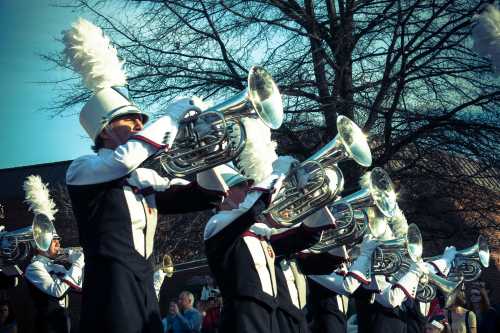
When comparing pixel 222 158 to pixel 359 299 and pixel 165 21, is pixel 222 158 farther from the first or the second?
pixel 165 21

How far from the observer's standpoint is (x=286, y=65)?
11555mm

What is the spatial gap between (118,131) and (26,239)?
5335 millimetres

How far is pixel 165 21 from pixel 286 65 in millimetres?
2034

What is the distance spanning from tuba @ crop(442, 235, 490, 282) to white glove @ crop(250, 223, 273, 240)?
5.44 metres

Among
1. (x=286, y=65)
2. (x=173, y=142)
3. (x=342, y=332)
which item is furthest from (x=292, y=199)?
(x=286, y=65)

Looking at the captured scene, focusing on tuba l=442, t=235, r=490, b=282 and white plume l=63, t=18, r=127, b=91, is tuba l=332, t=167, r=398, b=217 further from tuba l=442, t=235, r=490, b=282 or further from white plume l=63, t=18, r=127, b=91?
tuba l=442, t=235, r=490, b=282

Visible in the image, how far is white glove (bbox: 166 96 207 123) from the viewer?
402 cm

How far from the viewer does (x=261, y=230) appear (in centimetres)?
536

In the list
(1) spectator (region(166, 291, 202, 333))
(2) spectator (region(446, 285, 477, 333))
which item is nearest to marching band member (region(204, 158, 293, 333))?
(1) spectator (region(166, 291, 202, 333))

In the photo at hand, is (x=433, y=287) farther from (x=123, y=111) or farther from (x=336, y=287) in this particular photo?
(x=123, y=111)

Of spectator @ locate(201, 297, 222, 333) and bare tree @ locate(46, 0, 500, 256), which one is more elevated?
bare tree @ locate(46, 0, 500, 256)

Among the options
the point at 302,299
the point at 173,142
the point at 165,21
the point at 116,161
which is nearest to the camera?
the point at 116,161

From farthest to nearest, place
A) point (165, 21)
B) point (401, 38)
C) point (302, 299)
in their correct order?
point (165, 21)
point (401, 38)
point (302, 299)

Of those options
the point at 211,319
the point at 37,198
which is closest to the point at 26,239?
the point at 37,198
